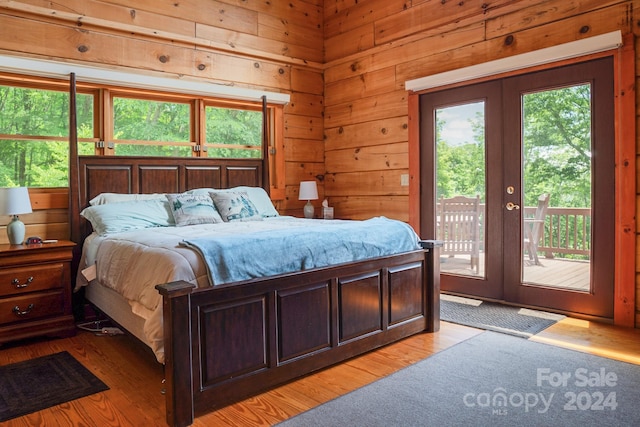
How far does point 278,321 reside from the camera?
243 centimetres

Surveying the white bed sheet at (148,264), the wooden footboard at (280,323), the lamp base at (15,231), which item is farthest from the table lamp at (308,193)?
the lamp base at (15,231)

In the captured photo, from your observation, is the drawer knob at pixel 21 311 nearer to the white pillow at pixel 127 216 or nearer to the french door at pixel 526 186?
the white pillow at pixel 127 216

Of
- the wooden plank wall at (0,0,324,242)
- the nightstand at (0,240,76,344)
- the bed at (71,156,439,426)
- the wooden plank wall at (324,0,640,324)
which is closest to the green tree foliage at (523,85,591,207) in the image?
the wooden plank wall at (324,0,640,324)

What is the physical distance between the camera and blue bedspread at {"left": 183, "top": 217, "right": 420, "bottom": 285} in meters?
2.28

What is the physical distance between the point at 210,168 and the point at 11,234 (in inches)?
67.7

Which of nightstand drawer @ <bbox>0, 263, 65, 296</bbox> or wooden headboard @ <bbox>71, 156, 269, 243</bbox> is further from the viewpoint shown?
wooden headboard @ <bbox>71, 156, 269, 243</bbox>

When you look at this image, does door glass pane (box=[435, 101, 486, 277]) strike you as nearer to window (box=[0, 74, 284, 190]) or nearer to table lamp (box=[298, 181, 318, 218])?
table lamp (box=[298, 181, 318, 218])

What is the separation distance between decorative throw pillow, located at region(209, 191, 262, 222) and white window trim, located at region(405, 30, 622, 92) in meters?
1.93

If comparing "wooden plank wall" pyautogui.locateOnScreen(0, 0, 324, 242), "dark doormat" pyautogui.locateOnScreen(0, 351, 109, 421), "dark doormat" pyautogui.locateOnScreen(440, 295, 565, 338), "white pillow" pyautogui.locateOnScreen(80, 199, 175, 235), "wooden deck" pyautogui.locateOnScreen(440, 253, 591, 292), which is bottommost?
"dark doormat" pyautogui.locateOnScreen(0, 351, 109, 421)

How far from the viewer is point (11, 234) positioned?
3.29 metres

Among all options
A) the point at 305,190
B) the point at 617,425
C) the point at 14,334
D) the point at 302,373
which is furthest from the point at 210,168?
the point at 617,425

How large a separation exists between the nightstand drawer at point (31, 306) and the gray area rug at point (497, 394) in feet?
6.88

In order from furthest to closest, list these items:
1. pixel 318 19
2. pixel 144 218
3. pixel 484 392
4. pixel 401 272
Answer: pixel 318 19 < pixel 144 218 < pixel 401 272 < pixel 484 392

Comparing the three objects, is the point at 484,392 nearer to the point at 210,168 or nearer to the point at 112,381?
the point at 112,381
